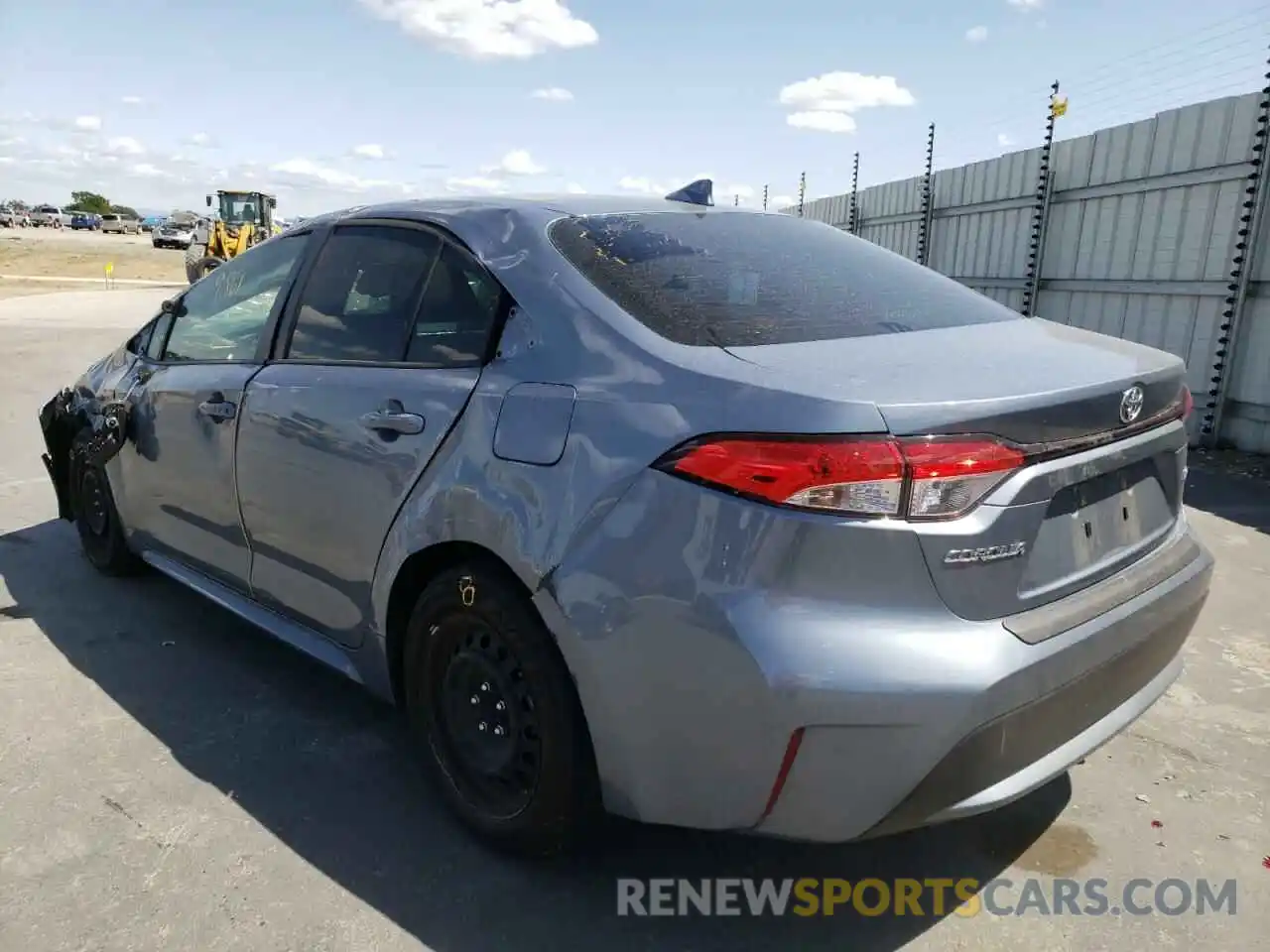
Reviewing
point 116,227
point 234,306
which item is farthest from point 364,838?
point 116,227

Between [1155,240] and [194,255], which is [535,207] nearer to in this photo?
[1155,240]

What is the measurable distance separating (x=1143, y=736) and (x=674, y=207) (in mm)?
2314

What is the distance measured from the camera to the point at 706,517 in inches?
73.9

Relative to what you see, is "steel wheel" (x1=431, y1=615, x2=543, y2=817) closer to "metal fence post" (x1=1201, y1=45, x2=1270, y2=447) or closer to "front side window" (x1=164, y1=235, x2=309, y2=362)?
"front side window" (x1=164, y1=235, x2=309, y2=362)

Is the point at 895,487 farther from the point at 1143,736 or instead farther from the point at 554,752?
the point at 1143,736

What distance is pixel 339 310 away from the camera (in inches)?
119

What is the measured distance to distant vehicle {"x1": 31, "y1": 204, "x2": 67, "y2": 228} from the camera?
297ft

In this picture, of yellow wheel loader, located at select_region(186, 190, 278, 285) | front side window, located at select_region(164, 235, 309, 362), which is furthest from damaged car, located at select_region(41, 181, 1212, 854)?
yellow wheel loader, located at select_region(186, 190, 278, 285)

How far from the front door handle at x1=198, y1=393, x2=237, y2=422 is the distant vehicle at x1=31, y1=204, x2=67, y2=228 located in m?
102

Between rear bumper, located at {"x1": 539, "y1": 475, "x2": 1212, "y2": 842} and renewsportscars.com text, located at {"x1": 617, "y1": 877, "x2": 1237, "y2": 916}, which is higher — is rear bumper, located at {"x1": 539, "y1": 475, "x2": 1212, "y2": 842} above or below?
above

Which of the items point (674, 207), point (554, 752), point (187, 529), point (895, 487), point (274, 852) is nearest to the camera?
point (895, 487)

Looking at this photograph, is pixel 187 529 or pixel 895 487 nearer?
pixel 895 487

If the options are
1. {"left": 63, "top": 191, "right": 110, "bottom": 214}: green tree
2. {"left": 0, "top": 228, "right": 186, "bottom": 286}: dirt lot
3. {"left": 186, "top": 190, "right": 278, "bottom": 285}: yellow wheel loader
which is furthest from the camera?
{"left": 63, "top": 191, "right": 110, "bottom": 214}: green tree

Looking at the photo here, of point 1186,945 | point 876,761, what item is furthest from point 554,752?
point 1186,945
